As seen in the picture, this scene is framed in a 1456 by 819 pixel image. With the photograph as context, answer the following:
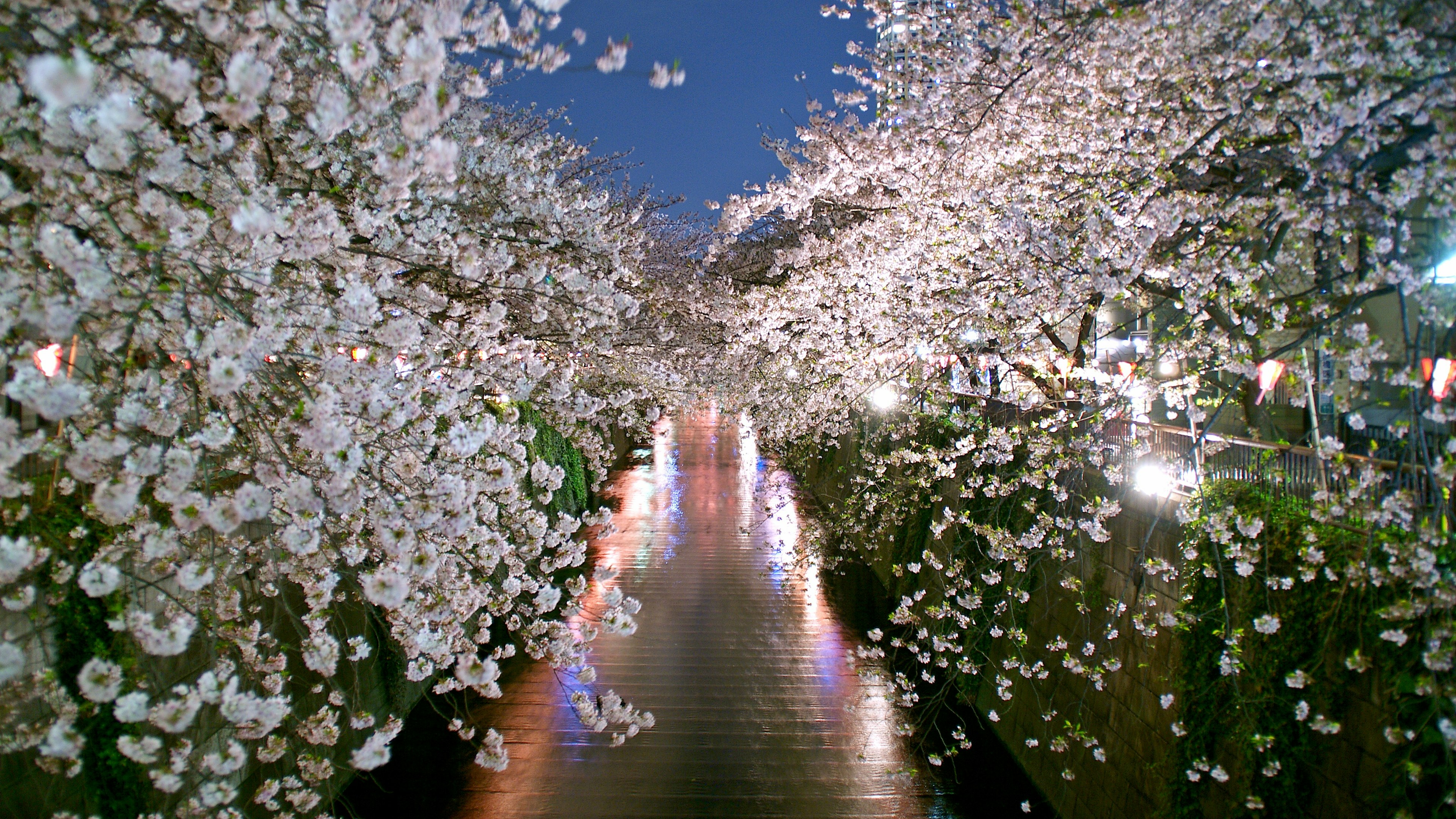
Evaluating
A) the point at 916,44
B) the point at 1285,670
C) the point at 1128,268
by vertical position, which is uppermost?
the point at 916,44

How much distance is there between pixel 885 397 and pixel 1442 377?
286 inches

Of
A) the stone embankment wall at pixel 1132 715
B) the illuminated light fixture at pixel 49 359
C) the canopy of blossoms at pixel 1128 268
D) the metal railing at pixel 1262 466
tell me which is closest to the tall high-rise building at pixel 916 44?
the canopy of blossoms at pixel 1128 268

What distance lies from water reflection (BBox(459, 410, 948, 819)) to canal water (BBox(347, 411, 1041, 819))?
0.02 metres

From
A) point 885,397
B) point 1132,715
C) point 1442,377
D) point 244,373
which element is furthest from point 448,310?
point 885,397

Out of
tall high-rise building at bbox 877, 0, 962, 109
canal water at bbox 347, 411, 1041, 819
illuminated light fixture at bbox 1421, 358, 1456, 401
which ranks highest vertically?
tall high-rise building at bbox 877, 0, 962, 109

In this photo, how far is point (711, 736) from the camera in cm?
659

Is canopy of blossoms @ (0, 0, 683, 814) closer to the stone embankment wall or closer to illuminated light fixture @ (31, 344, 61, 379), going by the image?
illuminated light fixture @ (31, 344, 61, 379)

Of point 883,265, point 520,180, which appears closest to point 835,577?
point 883,265

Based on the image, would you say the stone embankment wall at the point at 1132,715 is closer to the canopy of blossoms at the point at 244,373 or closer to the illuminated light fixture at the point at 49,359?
the canopy of blossoms at the point at 244,373

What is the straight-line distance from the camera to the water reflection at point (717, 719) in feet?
18.8

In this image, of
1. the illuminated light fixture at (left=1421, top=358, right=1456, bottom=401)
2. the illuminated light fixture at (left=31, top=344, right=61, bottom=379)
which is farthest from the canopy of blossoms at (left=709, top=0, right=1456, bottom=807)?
the illuminated light fixture at (left=31, top=344, right=61, bottom=379)

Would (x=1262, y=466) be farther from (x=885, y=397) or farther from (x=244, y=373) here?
(x=885, y=397)

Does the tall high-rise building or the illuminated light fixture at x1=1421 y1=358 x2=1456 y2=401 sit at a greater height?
the tall high-rise building

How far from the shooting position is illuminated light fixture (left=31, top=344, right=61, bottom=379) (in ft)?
6.90
